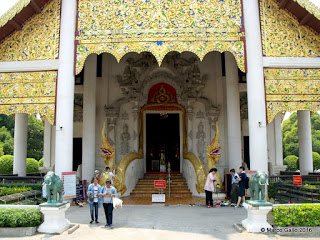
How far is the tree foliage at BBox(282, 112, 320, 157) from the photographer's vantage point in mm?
31359

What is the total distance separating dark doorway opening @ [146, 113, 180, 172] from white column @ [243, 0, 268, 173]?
5880 mm

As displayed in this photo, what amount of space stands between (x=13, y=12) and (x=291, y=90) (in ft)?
27.2

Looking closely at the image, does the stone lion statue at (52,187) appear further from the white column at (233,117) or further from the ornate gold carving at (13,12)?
the white column at (233,117)

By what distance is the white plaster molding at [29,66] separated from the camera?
1012 cm

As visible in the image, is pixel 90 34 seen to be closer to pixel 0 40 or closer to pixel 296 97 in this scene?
pixel 0 40

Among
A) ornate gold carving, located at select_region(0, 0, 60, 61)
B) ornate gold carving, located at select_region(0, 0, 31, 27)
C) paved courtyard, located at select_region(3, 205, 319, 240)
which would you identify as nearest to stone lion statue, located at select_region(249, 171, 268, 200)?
paved courtyard, located at select_region(3, 205, 319, 240)

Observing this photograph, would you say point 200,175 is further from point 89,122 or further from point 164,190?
point 89,122

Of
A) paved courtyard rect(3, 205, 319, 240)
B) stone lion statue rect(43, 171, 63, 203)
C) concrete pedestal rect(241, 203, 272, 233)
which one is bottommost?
paved courtyard rect(3, 205, 319, 240)

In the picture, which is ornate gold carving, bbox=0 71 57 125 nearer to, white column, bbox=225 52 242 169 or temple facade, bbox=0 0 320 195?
temple facade, bbox=0 0 320 195

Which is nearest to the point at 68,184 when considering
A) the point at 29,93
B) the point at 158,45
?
the point at 29,93

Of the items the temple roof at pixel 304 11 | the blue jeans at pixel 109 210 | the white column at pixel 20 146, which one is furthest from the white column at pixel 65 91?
the temple roof at pixel 304 11

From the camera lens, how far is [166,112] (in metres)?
15.0

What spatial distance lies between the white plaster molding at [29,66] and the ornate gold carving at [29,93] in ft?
0.39

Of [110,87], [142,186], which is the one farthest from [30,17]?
[142,186]
